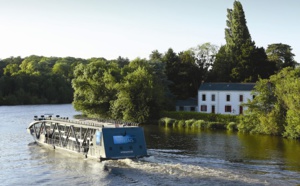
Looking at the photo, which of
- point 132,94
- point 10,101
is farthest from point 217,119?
point 10,101

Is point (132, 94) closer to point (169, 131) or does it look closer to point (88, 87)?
point (88, 87)

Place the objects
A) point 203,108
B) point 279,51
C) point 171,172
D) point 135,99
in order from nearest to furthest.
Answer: point 171,172 → point 135,99 → point 203,108 → point 279,51

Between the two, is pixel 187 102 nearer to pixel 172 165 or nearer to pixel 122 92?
pixel 122 92

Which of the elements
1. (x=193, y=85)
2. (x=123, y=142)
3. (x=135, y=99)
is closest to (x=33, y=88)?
(x=193, y=85)


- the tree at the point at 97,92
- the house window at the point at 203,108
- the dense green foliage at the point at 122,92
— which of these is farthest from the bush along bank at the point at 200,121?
the tree at the point at 97,92

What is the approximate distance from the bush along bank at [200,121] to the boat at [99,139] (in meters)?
29.4

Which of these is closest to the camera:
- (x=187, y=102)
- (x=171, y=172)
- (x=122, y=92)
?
(x=171, y=172)

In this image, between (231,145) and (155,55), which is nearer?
(231,145)

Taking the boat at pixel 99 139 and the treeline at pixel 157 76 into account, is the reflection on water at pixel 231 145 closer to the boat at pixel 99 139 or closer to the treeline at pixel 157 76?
the boat at pixel 99 139

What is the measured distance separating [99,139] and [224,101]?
162ft

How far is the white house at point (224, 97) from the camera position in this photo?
85.6 meters

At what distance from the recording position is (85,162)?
43.3 meters

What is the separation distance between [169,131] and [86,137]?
26148mm

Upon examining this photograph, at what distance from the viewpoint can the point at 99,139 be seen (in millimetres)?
43062
